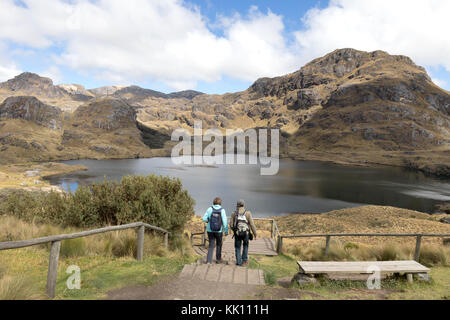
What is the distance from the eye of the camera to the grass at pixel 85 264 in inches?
188

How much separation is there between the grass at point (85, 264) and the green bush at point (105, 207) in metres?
1.91

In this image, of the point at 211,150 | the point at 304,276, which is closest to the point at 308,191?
the point at 304,276

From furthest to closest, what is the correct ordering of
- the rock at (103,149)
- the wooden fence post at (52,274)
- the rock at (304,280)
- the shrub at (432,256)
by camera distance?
the rock at (103,149) → the shrub at (432,256) → the rock at (304,280) → the wooden fence post at (52,274)

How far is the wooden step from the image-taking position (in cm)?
611

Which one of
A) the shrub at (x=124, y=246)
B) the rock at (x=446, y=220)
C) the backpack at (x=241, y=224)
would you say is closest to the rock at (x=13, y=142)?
the shrub at (x=124, y=246)

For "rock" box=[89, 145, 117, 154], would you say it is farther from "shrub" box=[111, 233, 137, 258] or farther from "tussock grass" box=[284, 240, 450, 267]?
"tussock grass" box=[284, 240, 450, 267]

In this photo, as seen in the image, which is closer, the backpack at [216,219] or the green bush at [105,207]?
the backpack at [216,219]

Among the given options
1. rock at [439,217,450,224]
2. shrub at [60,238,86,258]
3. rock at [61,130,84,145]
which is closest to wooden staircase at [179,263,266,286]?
shrub at [60,238,86,258]

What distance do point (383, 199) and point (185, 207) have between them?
56.0 m

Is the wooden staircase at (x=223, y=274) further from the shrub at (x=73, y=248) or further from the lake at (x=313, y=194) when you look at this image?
the lake at (x=313, y=194)

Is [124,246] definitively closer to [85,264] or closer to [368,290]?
[85,264]

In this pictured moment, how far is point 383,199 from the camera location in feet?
186

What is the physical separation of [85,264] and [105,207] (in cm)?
490
